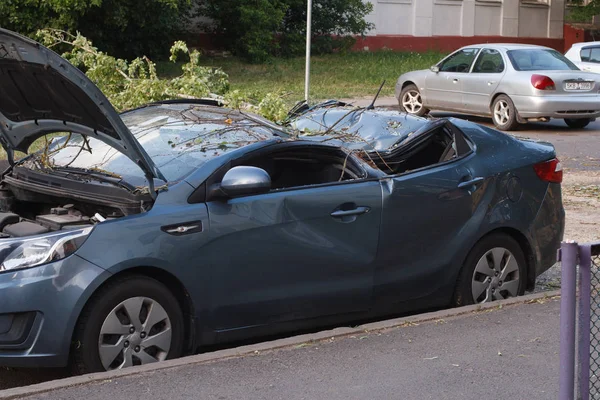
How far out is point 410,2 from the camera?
122 ft

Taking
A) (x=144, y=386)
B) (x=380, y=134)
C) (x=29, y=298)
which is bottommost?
(x=144, y=386)

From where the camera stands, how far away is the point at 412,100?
70.7ft

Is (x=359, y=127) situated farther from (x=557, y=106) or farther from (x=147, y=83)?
(x=557, y=106)

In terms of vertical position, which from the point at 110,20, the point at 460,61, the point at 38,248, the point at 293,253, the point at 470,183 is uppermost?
the point at 110,20

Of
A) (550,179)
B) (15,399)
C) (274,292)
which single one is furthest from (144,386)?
(550,179)

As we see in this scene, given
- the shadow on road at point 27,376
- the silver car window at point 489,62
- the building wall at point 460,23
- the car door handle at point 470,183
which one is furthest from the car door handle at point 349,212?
the building wall at point 460,23

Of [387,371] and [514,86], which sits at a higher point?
[514,86]

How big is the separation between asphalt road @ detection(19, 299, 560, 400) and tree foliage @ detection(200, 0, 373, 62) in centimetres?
2570

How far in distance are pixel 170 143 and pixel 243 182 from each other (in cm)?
84

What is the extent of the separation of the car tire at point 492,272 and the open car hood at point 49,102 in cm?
231

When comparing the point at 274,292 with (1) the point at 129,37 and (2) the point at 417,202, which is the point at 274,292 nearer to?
(2) the point at 417,202

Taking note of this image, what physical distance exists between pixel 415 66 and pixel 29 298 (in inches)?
1083

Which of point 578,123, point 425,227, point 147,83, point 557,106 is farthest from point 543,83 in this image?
point 425,227

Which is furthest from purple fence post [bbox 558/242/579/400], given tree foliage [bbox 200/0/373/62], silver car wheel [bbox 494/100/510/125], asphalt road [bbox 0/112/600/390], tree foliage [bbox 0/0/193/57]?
tree foliage [bbox 200/0/373/62]
